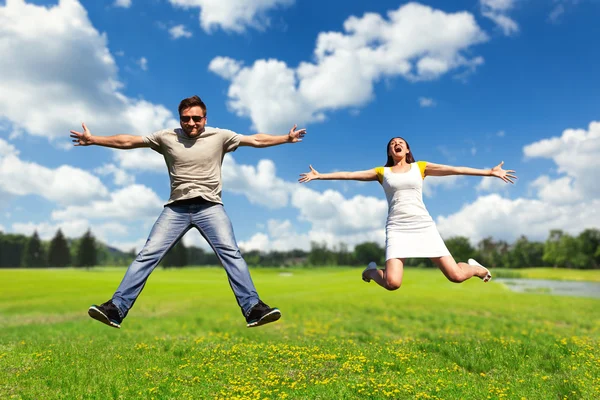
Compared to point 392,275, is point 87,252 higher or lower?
higher

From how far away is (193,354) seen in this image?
984 centimetres

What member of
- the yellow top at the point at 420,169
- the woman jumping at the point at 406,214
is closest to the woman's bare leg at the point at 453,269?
the woman jumping at the point at 406,214

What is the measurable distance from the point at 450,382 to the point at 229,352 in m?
4.47

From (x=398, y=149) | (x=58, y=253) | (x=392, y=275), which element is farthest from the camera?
(x=58, y=253)

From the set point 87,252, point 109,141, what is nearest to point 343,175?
point 109,141

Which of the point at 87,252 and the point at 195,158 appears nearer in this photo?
the point at 195,158

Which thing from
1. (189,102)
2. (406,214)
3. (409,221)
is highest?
(189,102)

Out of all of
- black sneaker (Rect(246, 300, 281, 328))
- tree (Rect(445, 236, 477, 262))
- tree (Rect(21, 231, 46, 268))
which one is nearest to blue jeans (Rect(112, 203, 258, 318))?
black sneaker (Rect(246, 300, 281, 328))

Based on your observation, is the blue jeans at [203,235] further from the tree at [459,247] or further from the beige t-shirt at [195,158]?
the tree at [459,247]

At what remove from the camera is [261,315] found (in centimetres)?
728

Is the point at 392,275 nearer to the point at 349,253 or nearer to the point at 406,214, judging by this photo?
the point at 406,214

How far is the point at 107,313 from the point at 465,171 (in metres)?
6.96

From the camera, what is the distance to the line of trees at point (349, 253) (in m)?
130

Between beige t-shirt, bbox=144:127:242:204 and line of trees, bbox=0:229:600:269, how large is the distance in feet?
372
